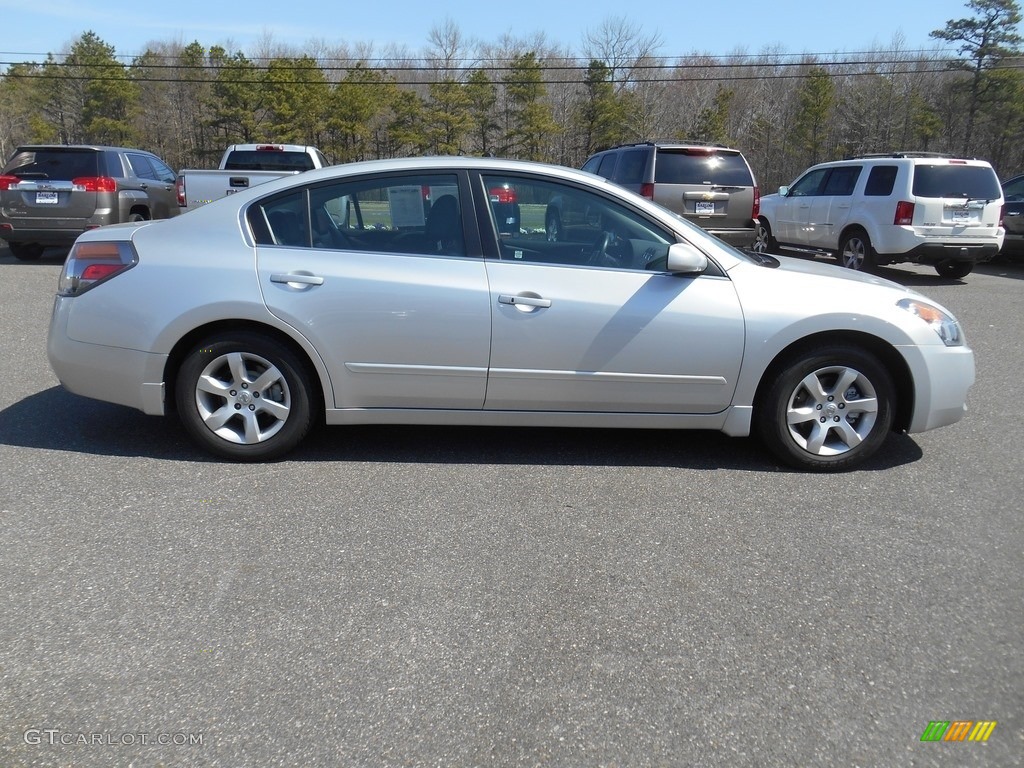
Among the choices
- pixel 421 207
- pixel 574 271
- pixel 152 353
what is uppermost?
pixel 421 207

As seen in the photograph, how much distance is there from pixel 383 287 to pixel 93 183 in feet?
33.7

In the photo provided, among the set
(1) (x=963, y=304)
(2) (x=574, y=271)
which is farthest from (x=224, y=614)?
(1) (x=963, y=304)

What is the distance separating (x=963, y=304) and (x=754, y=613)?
948cm

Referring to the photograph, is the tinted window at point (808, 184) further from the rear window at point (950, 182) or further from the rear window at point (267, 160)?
the rear window at point (267, 160)

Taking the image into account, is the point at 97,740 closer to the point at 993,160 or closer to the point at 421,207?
the point at 421,207

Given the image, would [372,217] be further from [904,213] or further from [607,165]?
[904,213]

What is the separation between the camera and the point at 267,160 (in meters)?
14.8

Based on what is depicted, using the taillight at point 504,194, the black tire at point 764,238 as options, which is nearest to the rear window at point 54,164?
the taillight at point 504,194

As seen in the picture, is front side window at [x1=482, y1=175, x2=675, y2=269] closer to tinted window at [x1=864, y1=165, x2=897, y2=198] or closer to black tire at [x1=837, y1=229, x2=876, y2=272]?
black tire at [x1=837, y1=229, x2=876, y2=272]

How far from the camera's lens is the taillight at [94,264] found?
4613mm

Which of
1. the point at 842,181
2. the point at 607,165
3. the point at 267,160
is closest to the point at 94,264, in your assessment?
the point at 607,165

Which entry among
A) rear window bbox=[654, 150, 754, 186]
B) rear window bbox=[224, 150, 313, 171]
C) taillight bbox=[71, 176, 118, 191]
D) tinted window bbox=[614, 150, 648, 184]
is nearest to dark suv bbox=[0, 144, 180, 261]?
taillight bbox=[71, 176, 118, 191]

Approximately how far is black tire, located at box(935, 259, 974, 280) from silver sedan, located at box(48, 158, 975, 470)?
977cm

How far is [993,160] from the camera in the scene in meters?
47.5
